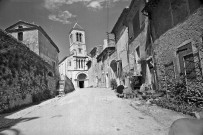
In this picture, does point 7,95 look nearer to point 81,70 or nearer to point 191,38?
point 191,38

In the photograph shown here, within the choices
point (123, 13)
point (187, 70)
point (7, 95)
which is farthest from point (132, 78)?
point (7, 95)

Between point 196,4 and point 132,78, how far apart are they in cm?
740

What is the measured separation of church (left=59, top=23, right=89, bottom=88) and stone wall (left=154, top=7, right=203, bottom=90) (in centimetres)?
3479

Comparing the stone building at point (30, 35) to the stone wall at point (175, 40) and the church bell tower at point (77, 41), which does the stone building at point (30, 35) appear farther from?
the church bell tower at point (77, 41)

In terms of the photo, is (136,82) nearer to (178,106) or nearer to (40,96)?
(178,106)

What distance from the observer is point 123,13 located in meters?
16.2

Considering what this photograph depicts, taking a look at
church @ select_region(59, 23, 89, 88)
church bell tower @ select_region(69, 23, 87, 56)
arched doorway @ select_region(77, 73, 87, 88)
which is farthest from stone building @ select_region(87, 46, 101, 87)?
church bell tower @ select_region(69, 23, 87, 56)

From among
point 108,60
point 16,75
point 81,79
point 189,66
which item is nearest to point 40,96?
point 16,75

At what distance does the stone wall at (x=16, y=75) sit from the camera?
A: 772 centimetres

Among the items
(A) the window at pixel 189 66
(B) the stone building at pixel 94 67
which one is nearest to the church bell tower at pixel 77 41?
(B) the stone building at pixel 94 67

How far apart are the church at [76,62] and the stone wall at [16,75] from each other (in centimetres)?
3002

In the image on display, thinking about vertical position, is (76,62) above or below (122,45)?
above

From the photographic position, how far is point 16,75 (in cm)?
895

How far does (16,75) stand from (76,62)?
36.9 m
